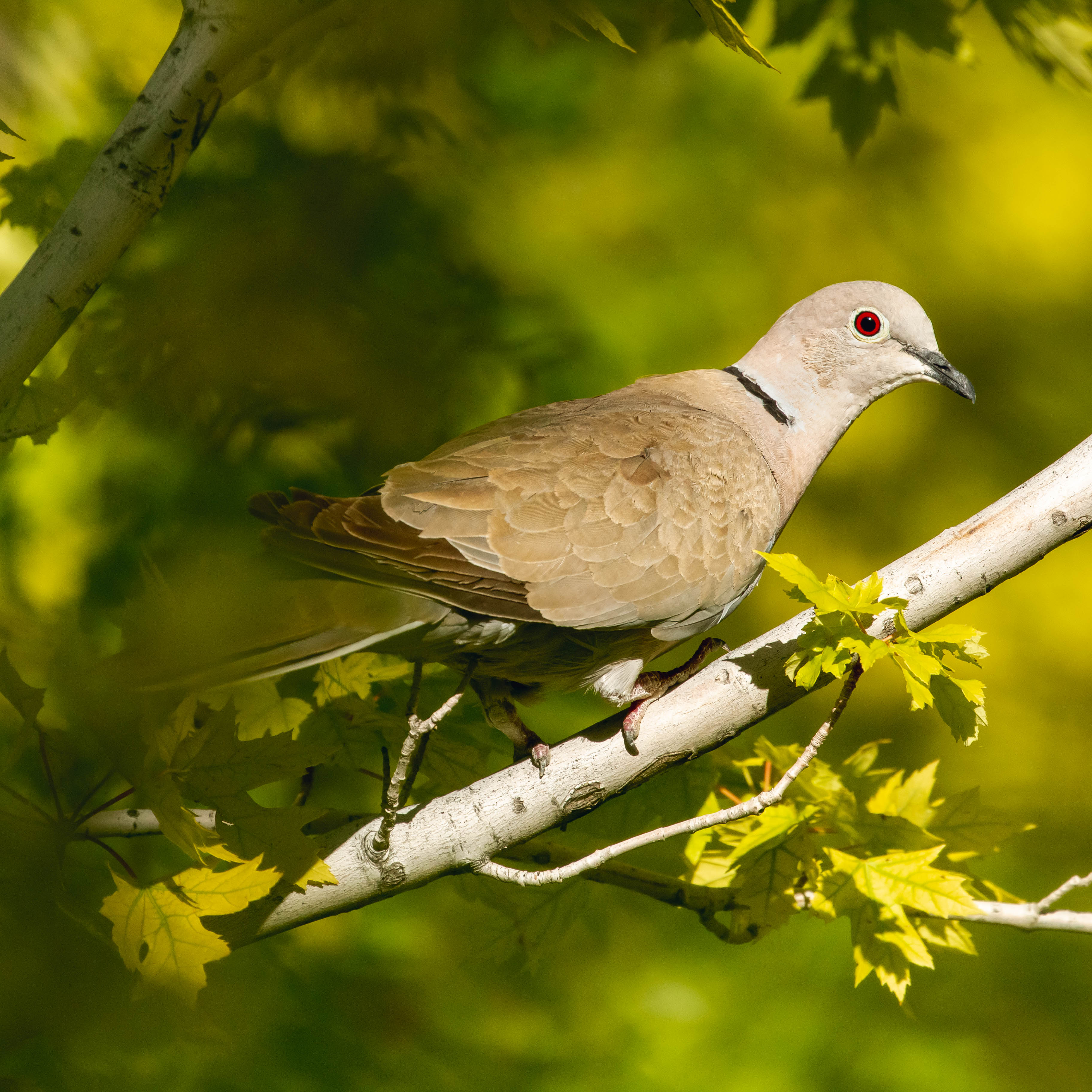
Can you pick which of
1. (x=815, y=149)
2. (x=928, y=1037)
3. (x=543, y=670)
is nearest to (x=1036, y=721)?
(x=928, y=1037)

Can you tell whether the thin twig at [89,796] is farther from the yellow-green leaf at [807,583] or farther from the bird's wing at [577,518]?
the yellow-green leaf at [807,583]

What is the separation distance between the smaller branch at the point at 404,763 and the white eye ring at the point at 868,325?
0.84 m

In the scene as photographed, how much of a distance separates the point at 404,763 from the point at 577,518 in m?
0.39

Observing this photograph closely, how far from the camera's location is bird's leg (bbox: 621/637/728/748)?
4.43 ft

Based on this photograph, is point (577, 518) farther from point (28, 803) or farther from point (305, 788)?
point (28, 803)

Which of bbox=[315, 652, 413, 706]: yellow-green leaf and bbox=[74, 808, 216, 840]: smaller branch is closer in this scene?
bbox=[74, 808, 216, 840]: smaller branch

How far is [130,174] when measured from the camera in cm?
102

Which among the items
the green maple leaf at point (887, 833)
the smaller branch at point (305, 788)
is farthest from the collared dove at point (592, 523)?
the green maple leaf at point (887, 833)

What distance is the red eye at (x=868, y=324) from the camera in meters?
1.60

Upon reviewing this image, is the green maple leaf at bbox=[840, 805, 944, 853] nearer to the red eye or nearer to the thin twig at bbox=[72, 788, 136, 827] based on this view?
the red eye

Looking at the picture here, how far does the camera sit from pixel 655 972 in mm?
2615

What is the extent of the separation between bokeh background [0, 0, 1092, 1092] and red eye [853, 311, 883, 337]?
75 cm

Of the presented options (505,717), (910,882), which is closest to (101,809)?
(505,717)

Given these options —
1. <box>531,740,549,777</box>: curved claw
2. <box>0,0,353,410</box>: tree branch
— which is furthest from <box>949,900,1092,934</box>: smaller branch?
<box>0,0,353,410</box>: tree branch
